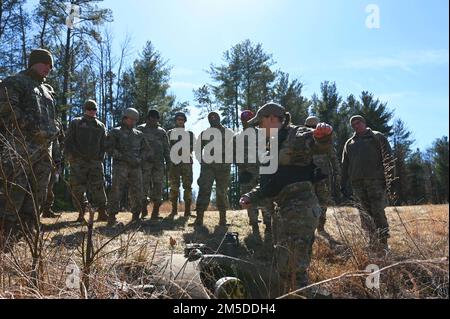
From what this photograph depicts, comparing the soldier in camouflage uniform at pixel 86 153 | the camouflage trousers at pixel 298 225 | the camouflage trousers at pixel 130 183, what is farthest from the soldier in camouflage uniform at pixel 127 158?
the camouflage trousers at pixel 298 225

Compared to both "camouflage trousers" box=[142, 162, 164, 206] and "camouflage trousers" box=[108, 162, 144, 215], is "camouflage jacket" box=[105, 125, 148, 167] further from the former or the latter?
"camouflage trousers" box=[142, 162, 164, 206]

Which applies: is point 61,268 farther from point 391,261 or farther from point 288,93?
point 288,93

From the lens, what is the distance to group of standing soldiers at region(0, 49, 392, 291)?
4.22 metres

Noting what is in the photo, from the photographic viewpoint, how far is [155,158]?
916cm

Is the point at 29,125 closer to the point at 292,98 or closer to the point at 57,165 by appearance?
the point at 57,165

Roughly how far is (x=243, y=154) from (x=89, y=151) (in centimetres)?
279

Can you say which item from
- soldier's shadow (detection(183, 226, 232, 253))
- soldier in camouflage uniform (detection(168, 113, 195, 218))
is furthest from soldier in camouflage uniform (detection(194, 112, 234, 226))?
soldier in camouflage uniform (detection(168, 113, 195, 218))

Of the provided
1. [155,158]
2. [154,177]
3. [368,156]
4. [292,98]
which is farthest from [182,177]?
[292,98]

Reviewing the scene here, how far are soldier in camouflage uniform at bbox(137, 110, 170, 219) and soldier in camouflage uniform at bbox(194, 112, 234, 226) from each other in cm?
106

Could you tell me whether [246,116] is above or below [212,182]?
above

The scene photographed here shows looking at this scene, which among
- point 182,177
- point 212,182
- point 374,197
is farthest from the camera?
point 182,177

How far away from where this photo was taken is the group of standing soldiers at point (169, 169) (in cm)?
422

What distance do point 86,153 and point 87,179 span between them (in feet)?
1.60
